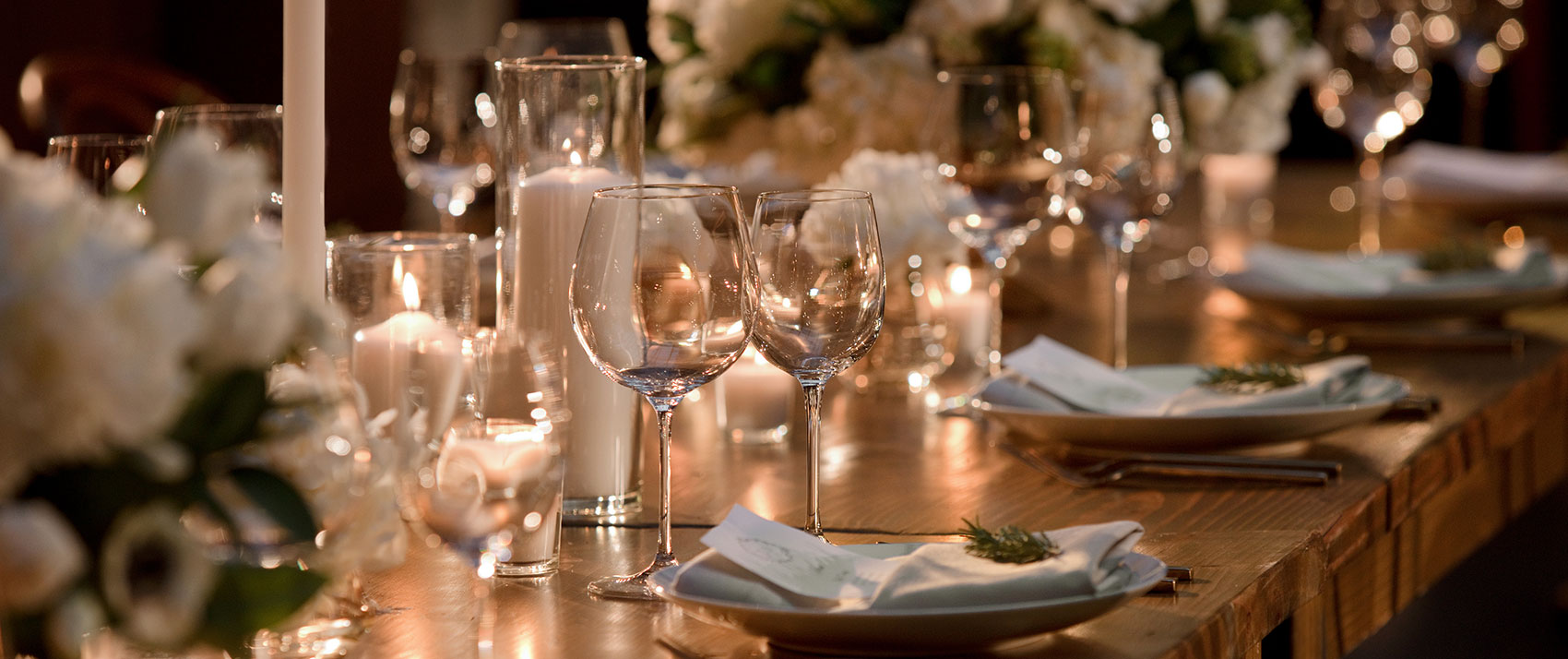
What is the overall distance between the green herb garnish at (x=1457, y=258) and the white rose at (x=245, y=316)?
5.84 feet

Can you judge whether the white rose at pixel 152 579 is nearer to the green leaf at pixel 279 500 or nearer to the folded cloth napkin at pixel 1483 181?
the green leaf at pixel 279 500

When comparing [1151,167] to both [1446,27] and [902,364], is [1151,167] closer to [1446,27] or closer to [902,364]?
[902,364]

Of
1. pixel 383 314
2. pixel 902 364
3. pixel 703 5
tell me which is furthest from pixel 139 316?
pixel 703 5

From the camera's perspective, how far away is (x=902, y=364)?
1.70 m

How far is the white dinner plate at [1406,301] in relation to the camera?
6.23 ft

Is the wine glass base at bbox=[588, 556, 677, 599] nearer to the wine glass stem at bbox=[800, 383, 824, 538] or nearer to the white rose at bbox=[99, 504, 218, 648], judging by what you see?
the wine glass stem at bbox=[800, 383, 824, 538]

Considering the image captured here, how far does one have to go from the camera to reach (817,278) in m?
1.02

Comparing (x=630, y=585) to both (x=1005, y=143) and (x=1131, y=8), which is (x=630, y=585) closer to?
(x=1005, y=143)

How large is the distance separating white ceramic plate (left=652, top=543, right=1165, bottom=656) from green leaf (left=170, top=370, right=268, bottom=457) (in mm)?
331

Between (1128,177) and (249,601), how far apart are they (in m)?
1.28

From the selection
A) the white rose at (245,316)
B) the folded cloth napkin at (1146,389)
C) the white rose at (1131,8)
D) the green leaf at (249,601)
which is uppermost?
the white rose at (1131,8)

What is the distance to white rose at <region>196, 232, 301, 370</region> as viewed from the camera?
0.54 meters

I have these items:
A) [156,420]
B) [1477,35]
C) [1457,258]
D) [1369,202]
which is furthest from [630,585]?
[1477,35]

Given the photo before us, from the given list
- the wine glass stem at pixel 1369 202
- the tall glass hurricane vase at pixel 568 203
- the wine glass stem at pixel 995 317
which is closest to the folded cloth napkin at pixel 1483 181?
the wine glass stem at pixel 1369 202
